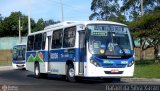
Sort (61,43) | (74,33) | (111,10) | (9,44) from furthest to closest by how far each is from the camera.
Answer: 1. (9,44)
2. (111,10)
3. (61,43)
4. (74,33)

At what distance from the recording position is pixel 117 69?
2247 cm

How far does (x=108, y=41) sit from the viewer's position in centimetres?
2233

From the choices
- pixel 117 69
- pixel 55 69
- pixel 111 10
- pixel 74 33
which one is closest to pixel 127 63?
pixel 117 69

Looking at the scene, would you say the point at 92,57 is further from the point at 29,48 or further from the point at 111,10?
the point at 111,10

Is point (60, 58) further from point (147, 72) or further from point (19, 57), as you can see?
point (19, 57)

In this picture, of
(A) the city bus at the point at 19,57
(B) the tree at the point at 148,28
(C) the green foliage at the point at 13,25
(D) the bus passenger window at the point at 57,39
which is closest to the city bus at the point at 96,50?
(D) the bus passenger window at the point at 57,39

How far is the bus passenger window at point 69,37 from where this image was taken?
23.8m

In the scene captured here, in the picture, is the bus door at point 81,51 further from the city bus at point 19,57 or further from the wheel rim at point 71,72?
the city bus at point 19,57

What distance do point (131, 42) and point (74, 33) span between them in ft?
10.0

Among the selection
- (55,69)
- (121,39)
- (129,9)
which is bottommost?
(55,69)

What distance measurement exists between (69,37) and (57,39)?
202 cm

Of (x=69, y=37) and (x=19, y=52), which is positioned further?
(x=19, y=52)

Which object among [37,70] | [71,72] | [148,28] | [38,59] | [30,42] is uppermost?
[148,28]

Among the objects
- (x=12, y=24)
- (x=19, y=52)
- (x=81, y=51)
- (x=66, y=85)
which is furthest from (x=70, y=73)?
(x=12, y=24)
